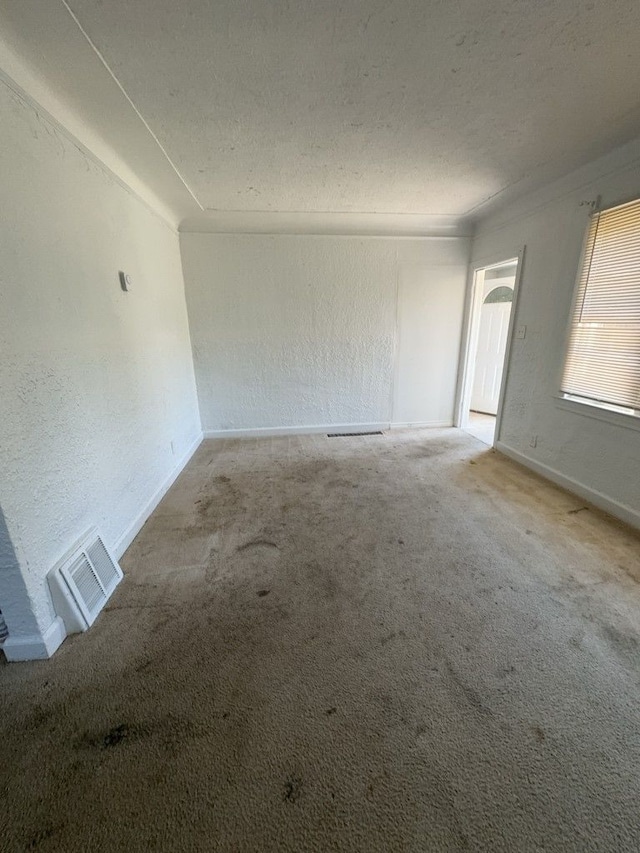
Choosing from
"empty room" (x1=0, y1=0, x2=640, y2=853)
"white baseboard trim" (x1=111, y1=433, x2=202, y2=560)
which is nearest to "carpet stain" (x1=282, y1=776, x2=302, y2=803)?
"empty room" (x1=0, y1=0, x2=640, y2=853)

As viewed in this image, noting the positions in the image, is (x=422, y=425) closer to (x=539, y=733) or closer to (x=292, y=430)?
(x=292, y=430)

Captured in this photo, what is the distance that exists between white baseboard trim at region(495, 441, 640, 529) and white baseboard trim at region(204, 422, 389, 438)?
1.65 meters

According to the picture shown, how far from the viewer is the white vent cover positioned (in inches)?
59.6

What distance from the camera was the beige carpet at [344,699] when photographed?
0.96 meters

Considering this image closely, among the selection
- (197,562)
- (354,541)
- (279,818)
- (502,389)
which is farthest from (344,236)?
(279,818)

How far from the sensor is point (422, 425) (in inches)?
182

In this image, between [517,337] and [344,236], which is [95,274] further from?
[517,337]

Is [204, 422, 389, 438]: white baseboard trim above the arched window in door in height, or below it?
below

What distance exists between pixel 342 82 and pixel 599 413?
265 centimetres

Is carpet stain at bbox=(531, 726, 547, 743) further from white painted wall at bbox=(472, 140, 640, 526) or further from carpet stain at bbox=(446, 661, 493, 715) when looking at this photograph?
white painted wall at bbox=(472, 140, 640, 526)

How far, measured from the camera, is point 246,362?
414 centimetres

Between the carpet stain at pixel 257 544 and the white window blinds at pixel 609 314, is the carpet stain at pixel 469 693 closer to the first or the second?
the carpet stain at pixel 257 544

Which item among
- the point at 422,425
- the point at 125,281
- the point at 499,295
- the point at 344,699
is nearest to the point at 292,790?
the point at 344,699

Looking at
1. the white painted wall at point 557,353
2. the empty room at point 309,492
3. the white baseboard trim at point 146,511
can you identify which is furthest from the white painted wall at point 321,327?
the white baseboard trim at point 146,511
